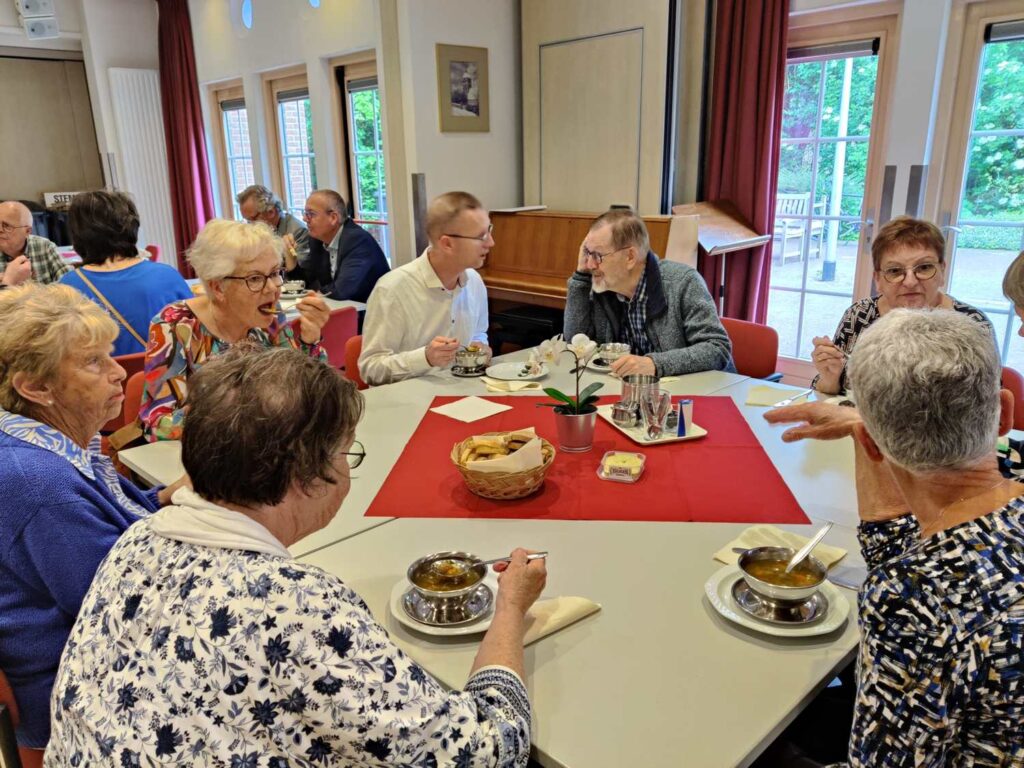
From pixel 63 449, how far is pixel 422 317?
1632 mm

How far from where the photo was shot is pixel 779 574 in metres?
1.28

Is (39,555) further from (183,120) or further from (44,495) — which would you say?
(183,120)

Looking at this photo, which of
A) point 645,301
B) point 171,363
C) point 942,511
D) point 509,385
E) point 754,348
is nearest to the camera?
point 942,511

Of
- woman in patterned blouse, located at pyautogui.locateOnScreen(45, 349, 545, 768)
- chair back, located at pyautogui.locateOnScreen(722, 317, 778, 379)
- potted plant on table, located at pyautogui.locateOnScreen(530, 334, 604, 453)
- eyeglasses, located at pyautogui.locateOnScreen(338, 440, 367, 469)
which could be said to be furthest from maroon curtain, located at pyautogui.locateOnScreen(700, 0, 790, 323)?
woman in patterned blouse, located at pyautogui.locateOnScreen(45, 349, 545, 768)

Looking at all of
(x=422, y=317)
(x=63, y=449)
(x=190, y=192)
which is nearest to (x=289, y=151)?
(x=190, y=192)

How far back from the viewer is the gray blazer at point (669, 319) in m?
2.61

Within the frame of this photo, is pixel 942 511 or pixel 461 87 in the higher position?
pixel 461 87

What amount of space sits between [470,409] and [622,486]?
68 centimetres

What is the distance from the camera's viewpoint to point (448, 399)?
94.3 inches

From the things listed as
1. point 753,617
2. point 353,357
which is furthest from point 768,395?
point 353,357

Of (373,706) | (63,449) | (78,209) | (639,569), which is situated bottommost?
(639,569)

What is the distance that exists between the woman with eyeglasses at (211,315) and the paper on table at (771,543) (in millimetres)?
1520

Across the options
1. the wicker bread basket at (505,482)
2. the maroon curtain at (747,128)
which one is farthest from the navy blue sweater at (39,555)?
the maroon curtain at (747,128)

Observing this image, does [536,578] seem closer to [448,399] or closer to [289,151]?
[448,399]
